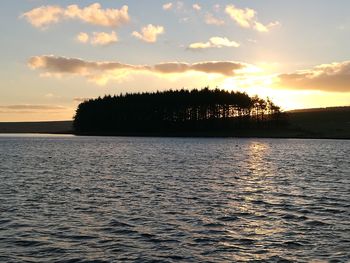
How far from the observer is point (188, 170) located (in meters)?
64.9

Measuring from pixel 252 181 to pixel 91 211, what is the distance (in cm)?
2452

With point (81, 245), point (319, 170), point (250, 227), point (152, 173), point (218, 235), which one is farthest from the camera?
point (319, 170)

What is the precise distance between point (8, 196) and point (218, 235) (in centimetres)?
2055

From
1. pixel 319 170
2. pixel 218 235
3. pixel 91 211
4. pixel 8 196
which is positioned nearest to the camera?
pixel 218 235

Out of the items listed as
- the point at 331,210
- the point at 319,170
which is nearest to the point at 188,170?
the point at 319,170

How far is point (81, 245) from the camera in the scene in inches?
938

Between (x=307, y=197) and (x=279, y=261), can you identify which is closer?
(x=279, y=261)

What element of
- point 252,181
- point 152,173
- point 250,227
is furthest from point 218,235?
point 152,173

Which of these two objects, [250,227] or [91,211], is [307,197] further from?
[91,211]

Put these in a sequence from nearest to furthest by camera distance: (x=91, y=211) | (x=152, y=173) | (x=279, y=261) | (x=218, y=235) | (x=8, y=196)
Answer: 1. (x=279, y=261)
2. (x=218, y=235)
3. (x=91, y=211)
4. (x=8, y=196)
5. (x=152, y=173)

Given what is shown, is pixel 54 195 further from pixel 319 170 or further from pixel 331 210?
pixel 319 170

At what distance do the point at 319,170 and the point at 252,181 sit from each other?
16.5m

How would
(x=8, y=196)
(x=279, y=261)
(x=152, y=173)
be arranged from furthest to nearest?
1. (x=152, y=173)
2. (x=8, y=196)
3. (x=279, y=261)

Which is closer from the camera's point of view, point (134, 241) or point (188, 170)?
point (134, 241)
